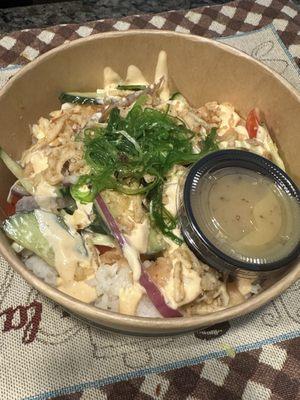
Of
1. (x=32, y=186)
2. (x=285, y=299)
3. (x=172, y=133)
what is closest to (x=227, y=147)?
(x=172, y=133)

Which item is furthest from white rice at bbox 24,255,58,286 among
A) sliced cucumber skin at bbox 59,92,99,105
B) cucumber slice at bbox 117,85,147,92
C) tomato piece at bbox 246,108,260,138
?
tomato piece at bbox 246,108,260,138

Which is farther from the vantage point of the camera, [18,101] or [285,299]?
[18,101]

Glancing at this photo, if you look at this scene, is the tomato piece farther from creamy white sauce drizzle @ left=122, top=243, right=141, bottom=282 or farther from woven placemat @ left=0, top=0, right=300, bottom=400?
creamy white sauce drizzle @ left=122, top=243, right=141, bottom=282

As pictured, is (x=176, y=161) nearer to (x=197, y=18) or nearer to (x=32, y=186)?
(x=32, y=186)

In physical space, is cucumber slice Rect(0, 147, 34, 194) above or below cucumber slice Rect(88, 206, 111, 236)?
below

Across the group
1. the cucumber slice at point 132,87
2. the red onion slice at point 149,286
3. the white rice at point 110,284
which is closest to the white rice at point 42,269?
the white rice at point 110,284

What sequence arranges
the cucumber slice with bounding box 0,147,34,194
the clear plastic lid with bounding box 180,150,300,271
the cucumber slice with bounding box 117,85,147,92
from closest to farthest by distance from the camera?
the clear plastic lid with bounding box 180,150,300,271
the cucumber slice with bounding box 0,147,34,194
the cucumber slice with bounding box 117,85,147,92

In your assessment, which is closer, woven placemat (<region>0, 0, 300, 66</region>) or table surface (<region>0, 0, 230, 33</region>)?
woven placemat (<region>0, 0, 300, 66</region>)

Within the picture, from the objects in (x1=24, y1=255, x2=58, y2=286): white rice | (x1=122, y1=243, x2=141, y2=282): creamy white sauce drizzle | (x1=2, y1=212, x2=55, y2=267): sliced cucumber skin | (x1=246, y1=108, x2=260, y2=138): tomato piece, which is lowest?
(x1=24, y1=255, x2=58, y2=286): white rice
